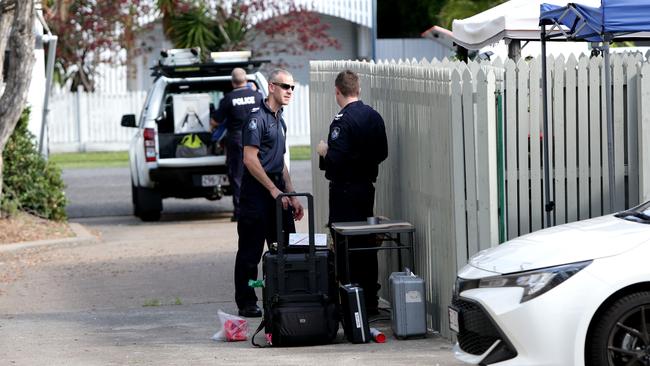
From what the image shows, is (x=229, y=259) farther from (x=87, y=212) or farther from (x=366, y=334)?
(x=87, y=212)

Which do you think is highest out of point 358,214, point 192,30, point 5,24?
point 192,30

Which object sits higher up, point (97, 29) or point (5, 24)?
point (97, 29)

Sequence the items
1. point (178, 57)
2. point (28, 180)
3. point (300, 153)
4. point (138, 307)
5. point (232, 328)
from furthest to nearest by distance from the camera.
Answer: point (300, 153)
point (178, 57)
point (28, 180)
point (138, 307)
point (232, 328)

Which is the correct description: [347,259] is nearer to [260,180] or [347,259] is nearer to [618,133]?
[260,180]

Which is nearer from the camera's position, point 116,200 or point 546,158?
point 546,158

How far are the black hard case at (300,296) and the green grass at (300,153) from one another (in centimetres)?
1929

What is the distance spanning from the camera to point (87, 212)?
20203mm

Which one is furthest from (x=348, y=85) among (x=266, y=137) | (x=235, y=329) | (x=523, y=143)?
(x=235, y=329)

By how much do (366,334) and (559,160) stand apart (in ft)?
5.91

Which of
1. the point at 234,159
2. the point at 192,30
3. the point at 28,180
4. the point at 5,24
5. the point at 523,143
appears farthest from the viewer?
the point at 192,30

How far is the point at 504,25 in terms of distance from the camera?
12.4m

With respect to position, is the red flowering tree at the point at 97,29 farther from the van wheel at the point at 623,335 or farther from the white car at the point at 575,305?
the van wheel at the point at 623,335

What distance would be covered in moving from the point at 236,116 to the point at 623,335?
872 cm

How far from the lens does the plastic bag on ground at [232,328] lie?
9.48 metres
